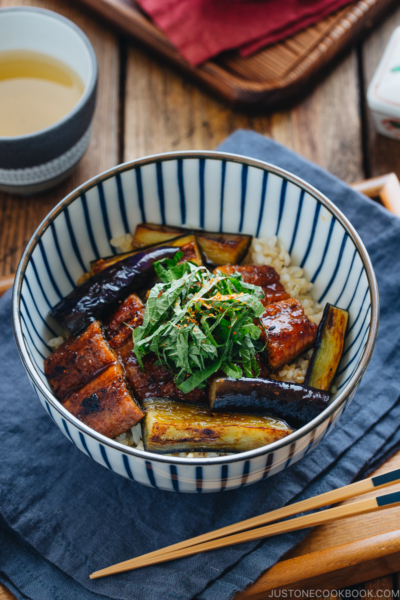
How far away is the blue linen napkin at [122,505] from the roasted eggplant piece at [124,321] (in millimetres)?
459

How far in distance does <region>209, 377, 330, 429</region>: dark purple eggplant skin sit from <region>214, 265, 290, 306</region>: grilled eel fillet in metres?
0.41

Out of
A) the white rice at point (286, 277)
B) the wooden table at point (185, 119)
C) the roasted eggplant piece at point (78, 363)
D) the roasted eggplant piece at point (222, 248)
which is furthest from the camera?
the wooden table at point (185, 119)

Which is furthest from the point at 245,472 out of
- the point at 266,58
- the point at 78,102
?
the point at 266,58

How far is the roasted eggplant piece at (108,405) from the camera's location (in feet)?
5.78

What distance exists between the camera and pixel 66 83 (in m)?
2.84

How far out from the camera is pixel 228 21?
3.24 metres

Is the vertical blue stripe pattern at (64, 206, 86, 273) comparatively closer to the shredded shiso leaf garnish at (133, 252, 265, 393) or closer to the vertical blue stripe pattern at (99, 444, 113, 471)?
the shredded shiso leaf garnish at (133, 252, 265, 393)

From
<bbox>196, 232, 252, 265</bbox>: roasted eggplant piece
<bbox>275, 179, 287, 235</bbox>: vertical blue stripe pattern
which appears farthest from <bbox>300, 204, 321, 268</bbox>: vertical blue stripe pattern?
<bbox>196, 232, 252, 265</bbox>: roasted eggplant piece

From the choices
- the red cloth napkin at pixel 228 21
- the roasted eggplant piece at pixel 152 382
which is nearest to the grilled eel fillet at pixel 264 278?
the roasted eggplant piece at pixel 152 382

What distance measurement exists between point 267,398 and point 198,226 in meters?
0.99

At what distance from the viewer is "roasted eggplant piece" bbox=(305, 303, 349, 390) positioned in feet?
6.42

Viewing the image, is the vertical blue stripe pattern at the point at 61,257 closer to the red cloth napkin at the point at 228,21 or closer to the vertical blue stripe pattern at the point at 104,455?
the vertical blue stripe pattern at the point at 104,455

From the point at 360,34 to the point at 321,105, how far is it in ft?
2.07

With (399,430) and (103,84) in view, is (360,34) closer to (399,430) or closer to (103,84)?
(103,84)
